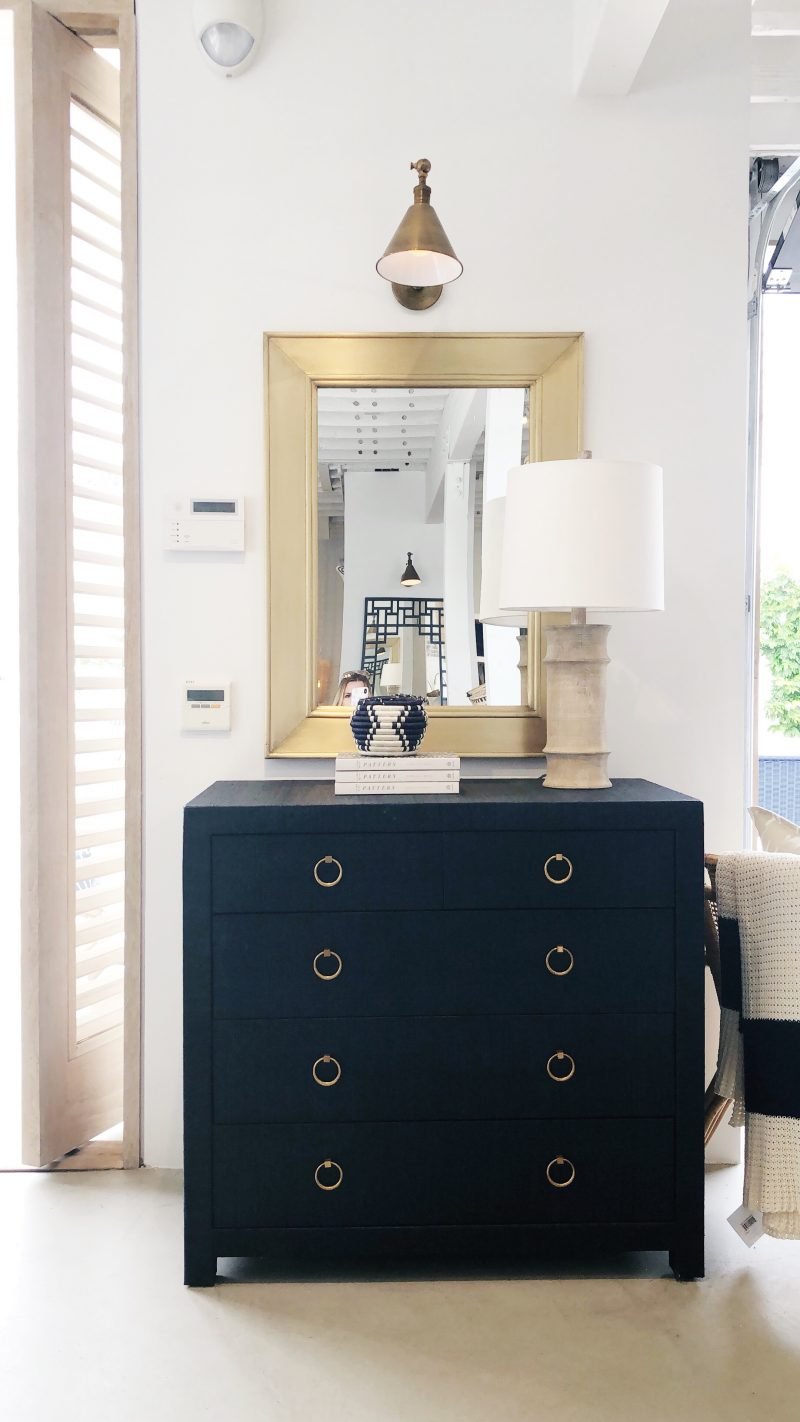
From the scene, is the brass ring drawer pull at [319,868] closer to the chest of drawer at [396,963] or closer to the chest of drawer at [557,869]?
the chest of drawer at [396,963]

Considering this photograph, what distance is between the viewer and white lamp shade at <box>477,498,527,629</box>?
7.23ft

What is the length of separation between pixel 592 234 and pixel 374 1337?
2.36 metres

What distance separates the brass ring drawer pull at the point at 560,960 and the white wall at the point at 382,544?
0.82 meters

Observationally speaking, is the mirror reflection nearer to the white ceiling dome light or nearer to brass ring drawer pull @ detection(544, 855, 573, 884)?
brass ring drawer pull @ detection(544, 855, 573, 884)

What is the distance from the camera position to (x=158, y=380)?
7.38 ft

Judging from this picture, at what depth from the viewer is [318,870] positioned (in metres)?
1.81

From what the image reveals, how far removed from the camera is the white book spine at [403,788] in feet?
6.37

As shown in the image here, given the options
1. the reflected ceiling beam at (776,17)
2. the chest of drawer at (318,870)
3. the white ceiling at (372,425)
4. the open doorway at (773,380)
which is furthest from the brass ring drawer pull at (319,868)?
the reflected ceiling beam at (776,17)

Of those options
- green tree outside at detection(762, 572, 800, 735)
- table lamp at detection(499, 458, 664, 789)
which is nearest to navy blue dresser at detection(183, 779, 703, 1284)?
table lamp at detection(499, 458, 664, 789)

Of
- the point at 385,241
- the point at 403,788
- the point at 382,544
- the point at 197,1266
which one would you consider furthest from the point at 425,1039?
the point at 385,241

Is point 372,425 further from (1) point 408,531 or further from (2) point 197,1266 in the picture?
(2) point 197,1266

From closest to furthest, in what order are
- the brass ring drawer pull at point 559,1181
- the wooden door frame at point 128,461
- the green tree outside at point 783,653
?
the brass ring drawer pull at point 559,1181 < the wooden door frame at point 128,461 < the green tree outside at point 783,653

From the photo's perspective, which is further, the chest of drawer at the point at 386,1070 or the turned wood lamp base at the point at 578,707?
the turned wood lamp base at the point at 578,707

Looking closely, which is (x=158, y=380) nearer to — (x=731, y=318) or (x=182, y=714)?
(x=182, y=714)
